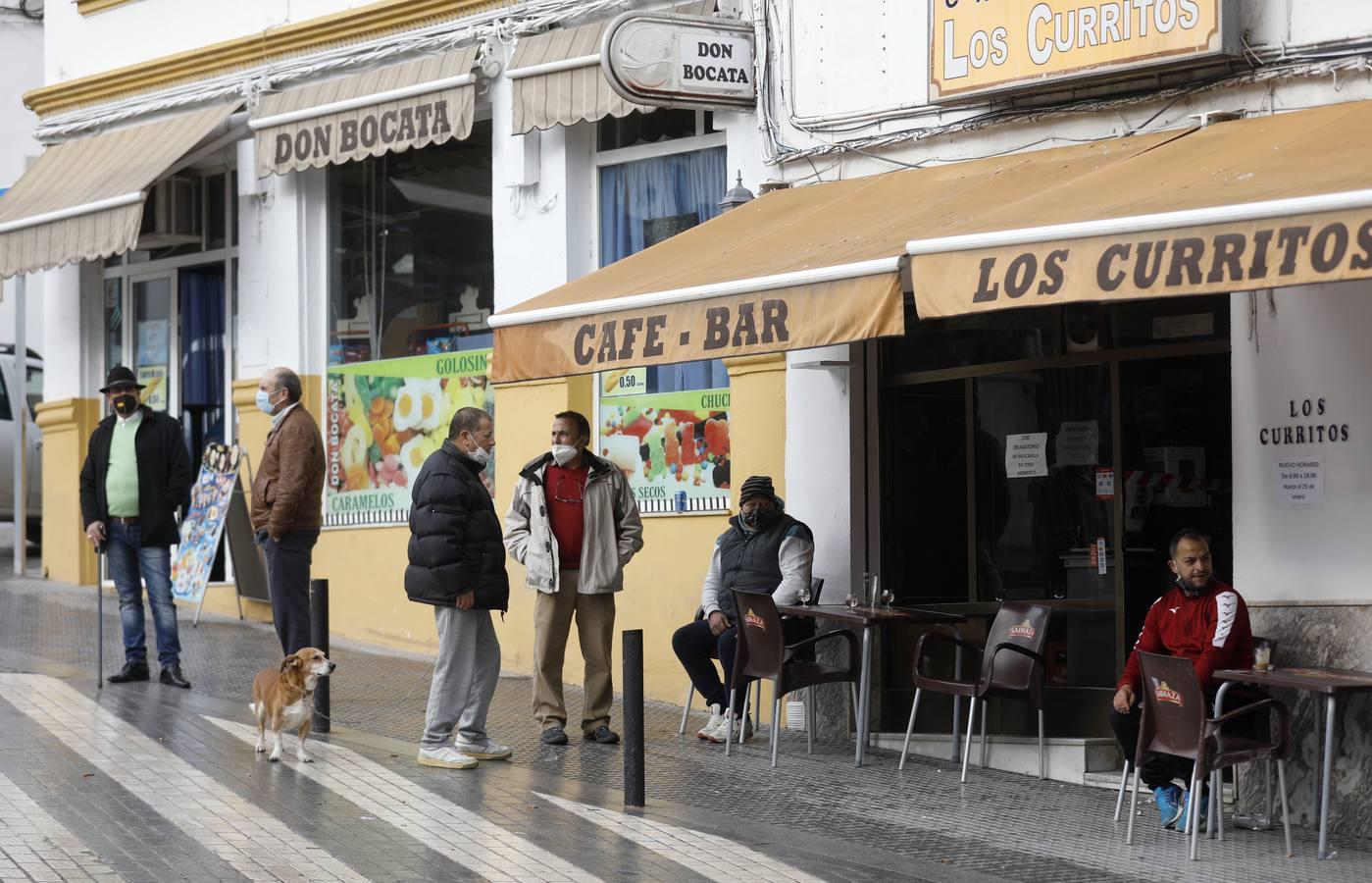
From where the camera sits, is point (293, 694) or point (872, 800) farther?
point (293, 694)

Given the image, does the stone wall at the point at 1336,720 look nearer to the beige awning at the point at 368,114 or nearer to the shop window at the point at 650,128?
the shop window at the point at 650,128

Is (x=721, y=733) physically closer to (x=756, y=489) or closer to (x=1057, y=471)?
(x=756, y=489)


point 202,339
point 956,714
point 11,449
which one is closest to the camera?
A: point 956,714

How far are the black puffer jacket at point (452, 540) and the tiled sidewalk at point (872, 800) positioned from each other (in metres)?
0.98

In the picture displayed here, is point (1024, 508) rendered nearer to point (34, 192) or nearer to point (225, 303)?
point (225, 303)

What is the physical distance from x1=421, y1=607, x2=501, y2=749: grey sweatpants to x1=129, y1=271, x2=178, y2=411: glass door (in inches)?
311

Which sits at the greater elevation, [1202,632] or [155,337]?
[155,337]

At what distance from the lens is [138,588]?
Answer: 1172 centimetres

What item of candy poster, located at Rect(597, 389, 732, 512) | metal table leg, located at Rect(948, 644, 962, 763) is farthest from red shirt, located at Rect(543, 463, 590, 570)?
metal table leg, located at Rect(948, 644, 962, 763)

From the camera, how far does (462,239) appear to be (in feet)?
45.9

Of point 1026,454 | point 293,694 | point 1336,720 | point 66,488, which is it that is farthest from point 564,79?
point 66,488

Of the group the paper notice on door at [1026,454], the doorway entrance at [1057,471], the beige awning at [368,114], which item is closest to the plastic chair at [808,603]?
the doorway entrance at [1057,471]

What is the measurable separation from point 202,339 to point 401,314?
9.05 ft

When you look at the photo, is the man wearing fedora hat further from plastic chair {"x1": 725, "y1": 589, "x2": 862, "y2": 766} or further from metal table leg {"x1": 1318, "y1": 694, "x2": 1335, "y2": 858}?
metal table leg {"x1": 1318, "y1": 694, "x2": 1335, "y2": 858}
